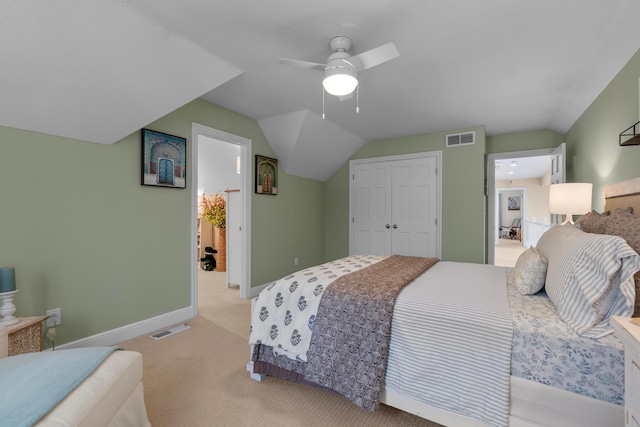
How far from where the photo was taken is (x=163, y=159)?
2.95 meters

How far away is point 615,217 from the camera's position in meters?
1.76

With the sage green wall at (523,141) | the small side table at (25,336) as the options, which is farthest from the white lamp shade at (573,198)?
the small side table at (25,336)

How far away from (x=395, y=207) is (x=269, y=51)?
3252 millimetres

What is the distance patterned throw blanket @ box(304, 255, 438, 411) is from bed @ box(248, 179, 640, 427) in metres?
0.01

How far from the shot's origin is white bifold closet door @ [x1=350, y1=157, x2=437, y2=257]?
4629 mm

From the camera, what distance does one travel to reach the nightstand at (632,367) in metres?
0.85

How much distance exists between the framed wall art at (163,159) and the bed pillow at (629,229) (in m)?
3.41

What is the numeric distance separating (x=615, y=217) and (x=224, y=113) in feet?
11.9

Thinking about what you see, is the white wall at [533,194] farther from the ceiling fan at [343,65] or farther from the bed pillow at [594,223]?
the ceiling fan at [343,65]

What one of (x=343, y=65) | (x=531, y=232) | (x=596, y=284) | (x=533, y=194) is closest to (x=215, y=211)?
(x=343, y=65)

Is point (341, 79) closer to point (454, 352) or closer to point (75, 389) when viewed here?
point (454, 352)

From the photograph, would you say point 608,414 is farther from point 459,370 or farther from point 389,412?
point 389,412

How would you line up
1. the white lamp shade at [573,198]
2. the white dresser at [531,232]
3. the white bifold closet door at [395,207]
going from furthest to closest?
the white dresser at [531,232]
the white bifold closet door at [395,207]
the white lamp shade at [573,198]

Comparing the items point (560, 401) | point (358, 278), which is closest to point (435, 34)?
point (358, 278)
